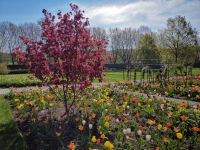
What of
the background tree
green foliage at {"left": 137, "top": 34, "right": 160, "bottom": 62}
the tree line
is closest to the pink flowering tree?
the tree line

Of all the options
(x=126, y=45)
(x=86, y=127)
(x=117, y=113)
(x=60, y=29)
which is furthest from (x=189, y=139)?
(x=126, y=45)

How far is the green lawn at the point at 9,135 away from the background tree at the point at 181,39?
2489cm

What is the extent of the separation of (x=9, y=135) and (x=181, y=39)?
26967 millimetres

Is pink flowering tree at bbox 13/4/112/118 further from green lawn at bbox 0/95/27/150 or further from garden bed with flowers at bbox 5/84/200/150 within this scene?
green lawn at bbox 0/95/27/150

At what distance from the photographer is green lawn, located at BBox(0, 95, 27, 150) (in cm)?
287

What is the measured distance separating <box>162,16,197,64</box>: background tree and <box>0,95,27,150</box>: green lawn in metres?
24.9

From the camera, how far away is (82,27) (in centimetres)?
379

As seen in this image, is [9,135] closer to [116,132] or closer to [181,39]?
[116,132]

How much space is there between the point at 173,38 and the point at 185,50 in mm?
2855

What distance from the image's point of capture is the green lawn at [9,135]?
2.87 metres

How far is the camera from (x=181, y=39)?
2366cm

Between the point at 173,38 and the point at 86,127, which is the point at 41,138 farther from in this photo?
the point at 173,38

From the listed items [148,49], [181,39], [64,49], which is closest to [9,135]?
[64,49]

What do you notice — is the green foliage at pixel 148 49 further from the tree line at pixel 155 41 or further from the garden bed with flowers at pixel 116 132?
the garden bed with flowers at pixel 116 132
